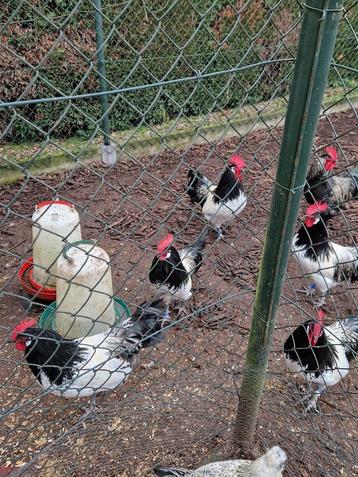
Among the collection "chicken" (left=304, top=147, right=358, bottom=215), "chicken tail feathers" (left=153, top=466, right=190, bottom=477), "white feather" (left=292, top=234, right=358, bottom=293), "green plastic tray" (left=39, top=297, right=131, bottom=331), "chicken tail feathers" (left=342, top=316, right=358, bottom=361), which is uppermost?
"chicken" (left=304, top=147, right=358, bottom=215)

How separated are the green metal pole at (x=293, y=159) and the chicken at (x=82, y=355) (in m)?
0.83

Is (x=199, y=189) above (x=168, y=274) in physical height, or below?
above

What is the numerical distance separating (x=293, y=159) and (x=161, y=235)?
10.7ft

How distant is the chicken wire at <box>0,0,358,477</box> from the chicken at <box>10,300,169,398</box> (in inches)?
5.8

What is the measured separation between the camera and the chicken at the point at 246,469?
66.6 inches

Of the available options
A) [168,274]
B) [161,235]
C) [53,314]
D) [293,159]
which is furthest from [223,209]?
[293,159]

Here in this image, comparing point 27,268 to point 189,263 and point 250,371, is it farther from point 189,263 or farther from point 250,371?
point 250,371

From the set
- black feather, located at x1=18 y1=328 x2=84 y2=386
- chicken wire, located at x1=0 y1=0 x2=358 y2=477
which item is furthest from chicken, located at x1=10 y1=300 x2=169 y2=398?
chicken wire, located at x1=0 y1=0 x2=358 y2=477

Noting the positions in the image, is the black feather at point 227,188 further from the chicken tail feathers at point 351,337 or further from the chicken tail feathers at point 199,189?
the chicken tail feathers at point 351,337

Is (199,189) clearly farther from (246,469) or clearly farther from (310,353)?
(246,469)

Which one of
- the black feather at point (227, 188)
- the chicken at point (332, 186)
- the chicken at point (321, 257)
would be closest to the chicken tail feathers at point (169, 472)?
the chicken at point (321, 257)

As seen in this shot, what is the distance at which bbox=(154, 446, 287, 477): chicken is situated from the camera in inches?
66.6

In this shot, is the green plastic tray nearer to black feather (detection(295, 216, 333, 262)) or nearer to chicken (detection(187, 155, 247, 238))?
chicken (detection(187, 155, 247, 238))

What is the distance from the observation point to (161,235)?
14.5ft
